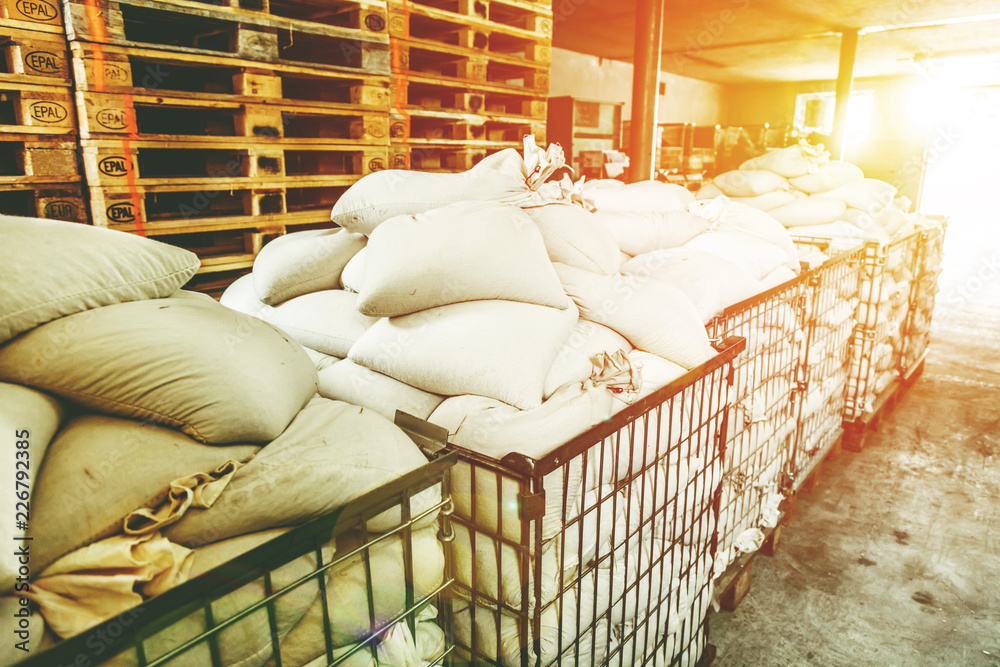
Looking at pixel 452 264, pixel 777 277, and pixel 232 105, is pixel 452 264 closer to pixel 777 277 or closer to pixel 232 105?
pixel 232 105

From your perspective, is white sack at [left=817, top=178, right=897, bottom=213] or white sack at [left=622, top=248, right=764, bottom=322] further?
white sack at [left=817, top=178, right=897, bottom=213]

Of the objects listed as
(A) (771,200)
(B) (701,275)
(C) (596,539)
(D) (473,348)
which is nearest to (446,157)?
(B) (701,275)

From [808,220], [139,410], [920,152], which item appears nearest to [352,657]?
[139,410]

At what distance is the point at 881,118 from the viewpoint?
1424cm

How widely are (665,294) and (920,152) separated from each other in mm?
15524

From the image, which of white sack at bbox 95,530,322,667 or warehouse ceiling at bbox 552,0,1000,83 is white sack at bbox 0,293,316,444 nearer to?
white sack at bbox 95,530,322,667

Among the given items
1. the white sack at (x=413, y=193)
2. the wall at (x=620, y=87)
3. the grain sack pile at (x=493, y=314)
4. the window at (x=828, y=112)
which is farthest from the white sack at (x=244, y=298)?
the window at (x=828, y=112)

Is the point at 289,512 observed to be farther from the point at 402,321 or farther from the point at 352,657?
the point at 402,321

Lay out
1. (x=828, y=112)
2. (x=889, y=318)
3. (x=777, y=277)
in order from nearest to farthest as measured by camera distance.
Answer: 1. (x=777, y=277)
2. (x=889, y=318)
3. (x=828, y=112)

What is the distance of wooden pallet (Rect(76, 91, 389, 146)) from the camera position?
189cm

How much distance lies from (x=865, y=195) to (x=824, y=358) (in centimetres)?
211

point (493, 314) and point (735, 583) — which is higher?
point (493, 314)

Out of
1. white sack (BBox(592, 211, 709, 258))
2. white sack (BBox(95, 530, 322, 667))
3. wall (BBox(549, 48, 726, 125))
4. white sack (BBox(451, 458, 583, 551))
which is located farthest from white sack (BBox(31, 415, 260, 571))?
wall (BBox(549, 48, 726, 125))

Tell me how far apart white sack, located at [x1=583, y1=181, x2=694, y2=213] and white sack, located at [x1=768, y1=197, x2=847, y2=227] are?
2193mm
